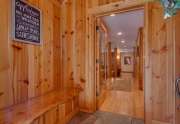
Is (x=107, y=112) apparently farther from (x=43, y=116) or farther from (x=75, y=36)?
(x=75, y=36)

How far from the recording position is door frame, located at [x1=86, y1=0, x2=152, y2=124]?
229 cm

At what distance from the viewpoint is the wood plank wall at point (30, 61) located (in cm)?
183

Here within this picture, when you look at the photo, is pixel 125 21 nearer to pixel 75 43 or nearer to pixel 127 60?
pixel 75 43

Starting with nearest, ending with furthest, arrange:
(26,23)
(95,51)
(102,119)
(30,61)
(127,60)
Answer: (26,23), (30,61), (102,119), (95,51), (127,60)

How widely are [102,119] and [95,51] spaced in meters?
1.34

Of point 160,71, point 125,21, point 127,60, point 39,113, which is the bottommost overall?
point 39,113

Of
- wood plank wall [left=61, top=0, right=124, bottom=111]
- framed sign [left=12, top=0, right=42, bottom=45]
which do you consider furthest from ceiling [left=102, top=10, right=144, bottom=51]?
framed sign [left=12, top=0, right=42, bottom=45]

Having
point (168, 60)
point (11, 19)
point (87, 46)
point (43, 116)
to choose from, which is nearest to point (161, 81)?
point (168, 60)

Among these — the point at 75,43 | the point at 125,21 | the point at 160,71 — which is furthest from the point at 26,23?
the point at 125,21

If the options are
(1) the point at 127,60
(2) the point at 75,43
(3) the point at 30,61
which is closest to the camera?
(3) the point at 30,61

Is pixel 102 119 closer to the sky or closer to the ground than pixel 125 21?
closer to the ground

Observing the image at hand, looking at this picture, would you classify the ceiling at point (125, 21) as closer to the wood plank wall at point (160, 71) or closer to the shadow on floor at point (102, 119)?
the wood plank wall at point (160, 71)

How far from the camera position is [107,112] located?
9.28 feet

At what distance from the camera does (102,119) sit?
97.7 inches
